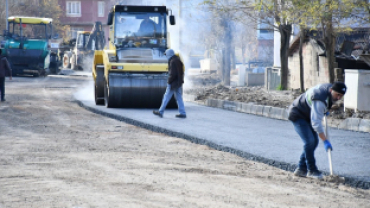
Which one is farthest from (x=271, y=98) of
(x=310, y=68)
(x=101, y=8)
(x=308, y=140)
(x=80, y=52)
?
(x=101, y=8)

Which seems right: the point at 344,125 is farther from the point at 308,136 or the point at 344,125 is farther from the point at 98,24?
the point at 98,24

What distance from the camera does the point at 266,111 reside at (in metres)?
14.7

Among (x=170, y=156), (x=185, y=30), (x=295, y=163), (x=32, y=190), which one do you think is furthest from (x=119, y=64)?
(x=185, y=30)

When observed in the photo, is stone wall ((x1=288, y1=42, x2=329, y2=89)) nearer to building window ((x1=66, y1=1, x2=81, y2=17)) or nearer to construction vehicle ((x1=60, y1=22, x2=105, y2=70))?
construction vehicle ((x1=60, y1=22, x2=105, y2=70))

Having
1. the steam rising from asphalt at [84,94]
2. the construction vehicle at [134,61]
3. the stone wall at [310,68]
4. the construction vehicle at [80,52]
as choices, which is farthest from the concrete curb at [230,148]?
the construction vehicle at [80,52]

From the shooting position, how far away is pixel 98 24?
32.1m

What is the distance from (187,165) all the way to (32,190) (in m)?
2.39

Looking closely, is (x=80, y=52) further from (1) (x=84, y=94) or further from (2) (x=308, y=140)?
(2) (x=308, y=140)

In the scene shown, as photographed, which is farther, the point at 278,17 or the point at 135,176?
the point at 278,17

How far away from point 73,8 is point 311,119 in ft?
193

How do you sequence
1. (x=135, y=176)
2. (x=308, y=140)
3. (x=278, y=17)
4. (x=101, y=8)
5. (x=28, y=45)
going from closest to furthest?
(x=135, y=176) < (x=308, y=140) < (x=278, y=17) < (x=28, y=45) < (x=101, y=8)

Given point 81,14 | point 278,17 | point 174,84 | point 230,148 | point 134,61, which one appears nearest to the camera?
point 230,148

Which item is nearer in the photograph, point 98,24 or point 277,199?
point 277,199

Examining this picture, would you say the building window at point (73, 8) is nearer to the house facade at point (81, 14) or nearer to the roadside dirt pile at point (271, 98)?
the house facade at point (81, 14)
